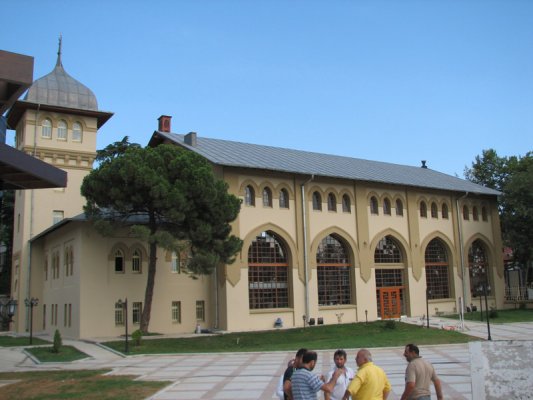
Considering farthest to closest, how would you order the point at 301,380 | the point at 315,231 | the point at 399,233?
the point at 399,233, the point at 315,231, the point at 301,380

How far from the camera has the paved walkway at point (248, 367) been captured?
647 cm

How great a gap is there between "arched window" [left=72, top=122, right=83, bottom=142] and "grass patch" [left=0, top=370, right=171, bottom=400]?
78.6ft

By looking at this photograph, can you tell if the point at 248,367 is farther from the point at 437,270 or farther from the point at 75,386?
the point at 437,270

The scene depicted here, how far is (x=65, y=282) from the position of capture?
3189 cm

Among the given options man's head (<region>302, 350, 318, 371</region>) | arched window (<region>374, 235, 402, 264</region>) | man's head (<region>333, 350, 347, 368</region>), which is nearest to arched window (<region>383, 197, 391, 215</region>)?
arched window (<region>374, 235, 402, 264</region>)

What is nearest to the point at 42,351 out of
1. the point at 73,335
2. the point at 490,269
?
the point at 73,335

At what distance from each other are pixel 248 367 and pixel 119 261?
14533mm

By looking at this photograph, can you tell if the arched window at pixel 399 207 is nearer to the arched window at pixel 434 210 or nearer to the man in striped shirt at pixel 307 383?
the arched window at pixel 434 210

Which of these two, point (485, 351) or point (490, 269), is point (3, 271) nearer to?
point (490, 269)

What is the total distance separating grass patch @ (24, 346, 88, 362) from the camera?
21.1m

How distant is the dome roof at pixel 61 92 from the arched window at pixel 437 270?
25.2 metres

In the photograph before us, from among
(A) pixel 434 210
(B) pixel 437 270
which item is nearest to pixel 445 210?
(A) pixel 434 210

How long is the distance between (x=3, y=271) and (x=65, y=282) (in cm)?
1930

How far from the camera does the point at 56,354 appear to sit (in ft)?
73.5
